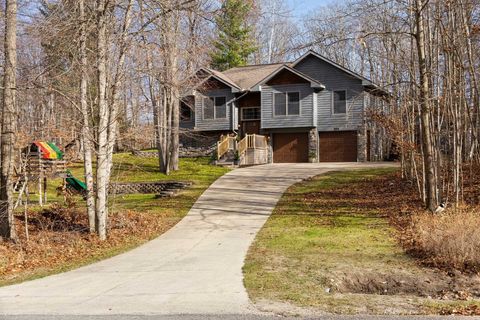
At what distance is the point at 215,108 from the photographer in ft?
115

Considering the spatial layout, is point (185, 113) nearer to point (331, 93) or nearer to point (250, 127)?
point (250, 127)

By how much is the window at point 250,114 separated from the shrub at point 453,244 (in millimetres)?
25237

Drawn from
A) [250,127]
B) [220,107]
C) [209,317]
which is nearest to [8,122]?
[209,317]

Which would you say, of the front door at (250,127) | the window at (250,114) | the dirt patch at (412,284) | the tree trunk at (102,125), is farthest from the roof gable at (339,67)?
the dirt patch at (412,284)

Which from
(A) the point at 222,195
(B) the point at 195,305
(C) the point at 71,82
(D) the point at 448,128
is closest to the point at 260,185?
(A) the point at 222,195

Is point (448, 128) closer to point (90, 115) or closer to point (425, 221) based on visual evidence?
point (425, 221)

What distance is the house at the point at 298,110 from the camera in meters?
31.9

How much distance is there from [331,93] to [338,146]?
3.65 m

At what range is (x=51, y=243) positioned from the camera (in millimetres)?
12203

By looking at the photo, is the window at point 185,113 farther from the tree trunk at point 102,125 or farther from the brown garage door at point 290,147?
the tree trunk at point 102,125

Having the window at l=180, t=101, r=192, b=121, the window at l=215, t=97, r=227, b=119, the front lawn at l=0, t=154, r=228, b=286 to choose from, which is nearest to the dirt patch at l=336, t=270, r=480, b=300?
the front lawn at l=0, t=154, r=228, b=286

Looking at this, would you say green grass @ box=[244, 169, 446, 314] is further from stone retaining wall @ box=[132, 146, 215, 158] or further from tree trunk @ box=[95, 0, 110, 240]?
stone retaining wall @ box=[132, 146, 215, 158]

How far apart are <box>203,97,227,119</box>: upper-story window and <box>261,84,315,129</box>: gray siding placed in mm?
3131

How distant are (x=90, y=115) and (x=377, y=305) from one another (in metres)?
9.41
